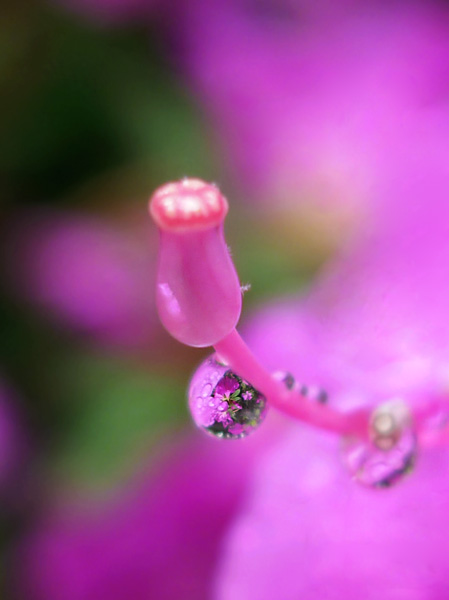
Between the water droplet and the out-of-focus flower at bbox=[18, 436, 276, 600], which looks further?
the out-of-focus flower at bbox=[18, 436, 276, 600]

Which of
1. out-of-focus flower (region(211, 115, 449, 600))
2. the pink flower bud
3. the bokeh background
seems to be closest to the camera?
the pink flower bud

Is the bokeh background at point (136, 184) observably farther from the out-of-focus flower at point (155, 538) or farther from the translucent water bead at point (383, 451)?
the translucent water bead at point (383, 451)

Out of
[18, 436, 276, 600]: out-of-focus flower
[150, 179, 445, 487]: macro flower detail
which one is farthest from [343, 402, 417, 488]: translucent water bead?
[18, 436, 276, 600]: out-of-focus flower

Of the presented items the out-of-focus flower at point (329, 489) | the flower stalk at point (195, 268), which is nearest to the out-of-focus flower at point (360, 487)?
the out-of-focus flower at point (329, 489)

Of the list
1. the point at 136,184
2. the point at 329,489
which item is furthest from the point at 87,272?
the point at 329,489

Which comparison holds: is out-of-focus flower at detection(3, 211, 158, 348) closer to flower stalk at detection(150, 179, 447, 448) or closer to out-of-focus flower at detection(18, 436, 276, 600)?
out-of-focus flower at detection(18, 436, 276, 600)

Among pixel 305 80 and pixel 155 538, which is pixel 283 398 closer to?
pixel 155 538

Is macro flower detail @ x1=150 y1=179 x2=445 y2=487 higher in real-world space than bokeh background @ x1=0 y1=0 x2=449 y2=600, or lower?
higher
